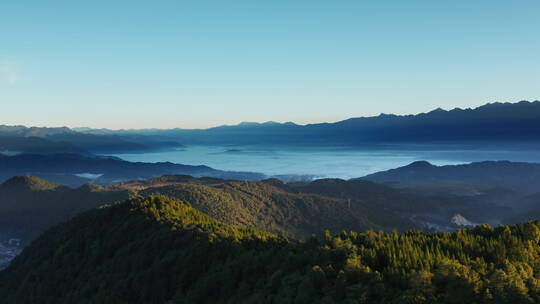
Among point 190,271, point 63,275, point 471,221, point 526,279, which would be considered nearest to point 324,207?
point 471,221

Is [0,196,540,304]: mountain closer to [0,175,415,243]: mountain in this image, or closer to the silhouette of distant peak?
[0,175,415,243]: mountain

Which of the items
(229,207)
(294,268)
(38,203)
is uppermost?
(294,268)

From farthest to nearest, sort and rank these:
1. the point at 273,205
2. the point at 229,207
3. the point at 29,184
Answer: the point at 29,184 → the point at 273,205 → the point at 229,207

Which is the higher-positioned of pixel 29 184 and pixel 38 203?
pixel 29 184

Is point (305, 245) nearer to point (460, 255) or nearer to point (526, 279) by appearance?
point (460, 255)

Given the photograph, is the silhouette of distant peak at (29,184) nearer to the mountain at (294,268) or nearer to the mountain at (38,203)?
the mountain at (38,203)

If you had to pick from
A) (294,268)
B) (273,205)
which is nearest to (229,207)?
(273,205)

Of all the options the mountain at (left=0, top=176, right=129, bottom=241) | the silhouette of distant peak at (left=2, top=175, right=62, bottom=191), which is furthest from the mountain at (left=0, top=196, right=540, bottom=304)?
the silhouette of distant peak at (left=2, top=175, right=62, bottom=191)

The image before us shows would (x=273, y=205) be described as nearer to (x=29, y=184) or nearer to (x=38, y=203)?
(x=38, y=203)
